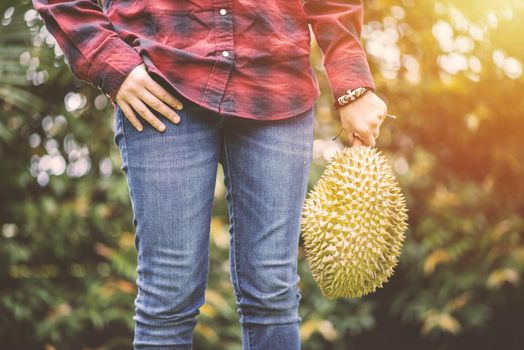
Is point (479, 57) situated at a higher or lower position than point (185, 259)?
lower

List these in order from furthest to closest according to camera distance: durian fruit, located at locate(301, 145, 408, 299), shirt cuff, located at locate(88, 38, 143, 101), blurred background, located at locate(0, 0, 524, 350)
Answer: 1. blurred background, located at locate(0, 0, 524, 350)
2. durian fruit, located at locate(301, 145, 408, 299)
3. shirt cuff, located at locate(88, 38, 143, 101)

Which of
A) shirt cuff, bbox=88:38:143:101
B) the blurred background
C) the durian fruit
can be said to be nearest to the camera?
shirt cuff, bbox=88:38:143:101

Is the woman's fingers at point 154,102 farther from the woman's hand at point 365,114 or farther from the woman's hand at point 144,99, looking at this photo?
the woman's hand at point 365,114

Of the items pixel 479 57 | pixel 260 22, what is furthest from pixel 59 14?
pixel 479 57

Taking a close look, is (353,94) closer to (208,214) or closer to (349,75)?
(349,75)

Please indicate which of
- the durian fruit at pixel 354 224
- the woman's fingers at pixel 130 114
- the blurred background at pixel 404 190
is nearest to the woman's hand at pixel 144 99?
the woman's fingers at pixel 130 114

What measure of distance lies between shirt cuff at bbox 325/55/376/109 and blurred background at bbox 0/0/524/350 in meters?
1.47

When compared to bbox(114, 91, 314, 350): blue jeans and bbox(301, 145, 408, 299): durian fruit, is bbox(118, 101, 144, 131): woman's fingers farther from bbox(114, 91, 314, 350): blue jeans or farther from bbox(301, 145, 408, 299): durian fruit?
bbox(301, 145, 408, 299): durian fruit

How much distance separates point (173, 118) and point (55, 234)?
1.80m

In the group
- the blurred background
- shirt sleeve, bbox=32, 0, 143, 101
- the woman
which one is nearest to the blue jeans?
the woman

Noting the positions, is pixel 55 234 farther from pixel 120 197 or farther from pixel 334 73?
pixel 334 73

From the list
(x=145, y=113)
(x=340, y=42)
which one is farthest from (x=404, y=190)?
(x=145, y=113)

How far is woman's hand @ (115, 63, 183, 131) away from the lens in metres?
1.38

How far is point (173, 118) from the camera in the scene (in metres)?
1.40
